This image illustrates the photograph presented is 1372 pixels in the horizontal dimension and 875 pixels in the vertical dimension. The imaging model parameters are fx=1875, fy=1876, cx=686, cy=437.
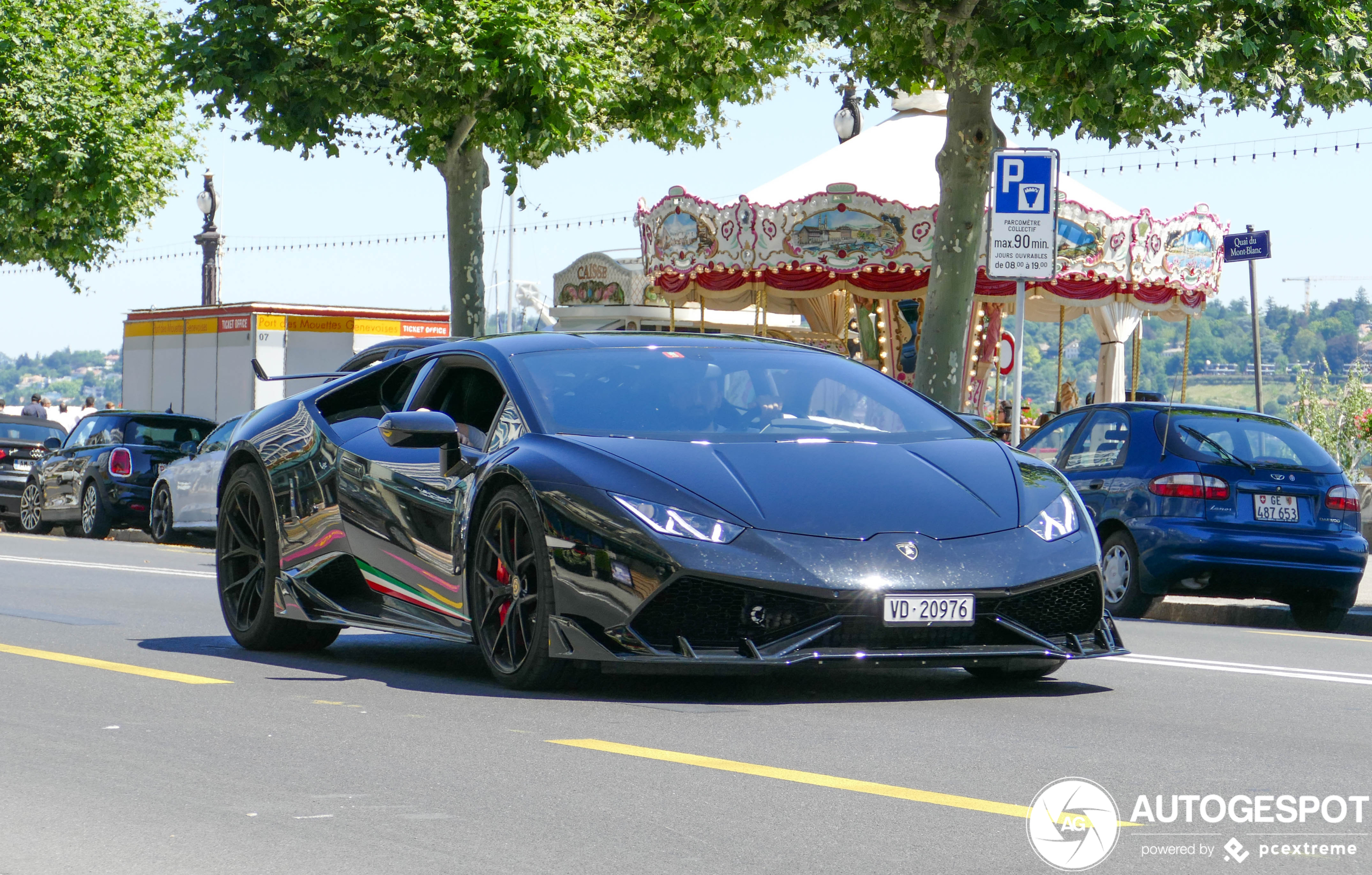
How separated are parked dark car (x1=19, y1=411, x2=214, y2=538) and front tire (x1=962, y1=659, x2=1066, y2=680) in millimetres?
16203

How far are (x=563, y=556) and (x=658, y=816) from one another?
1.77 metres

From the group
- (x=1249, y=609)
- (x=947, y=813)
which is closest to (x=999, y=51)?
(x=1249, y=609)

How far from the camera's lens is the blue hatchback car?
Answer: 37.5ft

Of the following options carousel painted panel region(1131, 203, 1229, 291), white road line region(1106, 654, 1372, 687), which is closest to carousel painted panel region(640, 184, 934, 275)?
carousel painted panel region(1131, 203, 1229, 291)

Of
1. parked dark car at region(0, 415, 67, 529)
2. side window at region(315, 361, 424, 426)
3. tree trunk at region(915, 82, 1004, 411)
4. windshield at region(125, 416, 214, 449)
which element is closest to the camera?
side window at region(315, 361, 424, 426)

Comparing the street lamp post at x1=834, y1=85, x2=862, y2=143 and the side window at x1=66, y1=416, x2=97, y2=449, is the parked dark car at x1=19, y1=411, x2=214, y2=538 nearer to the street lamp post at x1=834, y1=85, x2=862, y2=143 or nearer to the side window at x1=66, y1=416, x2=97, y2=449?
the side window at x1=66, y1=416, x2=97, y2=449

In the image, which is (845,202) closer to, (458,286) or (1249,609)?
(458,286)

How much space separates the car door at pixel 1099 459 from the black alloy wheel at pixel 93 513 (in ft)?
44.8

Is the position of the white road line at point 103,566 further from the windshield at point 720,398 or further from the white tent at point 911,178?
the white tent at point 911,178

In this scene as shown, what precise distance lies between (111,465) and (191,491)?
2.52m

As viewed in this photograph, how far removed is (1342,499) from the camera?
1169 centimetres

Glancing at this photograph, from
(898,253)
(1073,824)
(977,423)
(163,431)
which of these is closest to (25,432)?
(163,431)

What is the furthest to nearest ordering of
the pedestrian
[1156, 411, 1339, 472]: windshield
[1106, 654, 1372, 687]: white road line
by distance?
1. the pedestrian
2. [1156, 411, 1339, 472]: windshield
3. [1106, 654, 1372, 687]: white road line

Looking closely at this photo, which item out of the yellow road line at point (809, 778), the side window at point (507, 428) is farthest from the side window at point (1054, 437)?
the yellow road line at point (809, 778)
